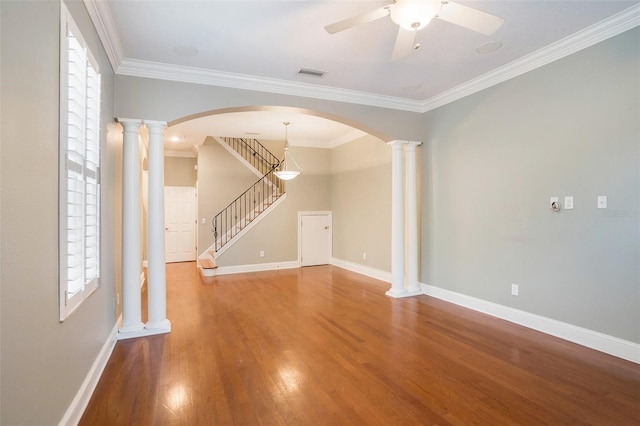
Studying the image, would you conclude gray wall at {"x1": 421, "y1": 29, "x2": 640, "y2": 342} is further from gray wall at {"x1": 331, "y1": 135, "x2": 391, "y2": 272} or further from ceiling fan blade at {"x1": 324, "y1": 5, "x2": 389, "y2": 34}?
ceiling fan blade at {"x1": 324, "y1": 5, "x2": 389, "y2": 34}

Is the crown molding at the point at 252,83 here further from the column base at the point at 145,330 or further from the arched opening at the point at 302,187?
the column base at the point at 145,330

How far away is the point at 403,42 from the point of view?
8.77 ft

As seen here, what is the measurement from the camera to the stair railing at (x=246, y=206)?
864 centimetres

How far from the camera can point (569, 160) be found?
3551mm

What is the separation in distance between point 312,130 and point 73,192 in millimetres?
5531

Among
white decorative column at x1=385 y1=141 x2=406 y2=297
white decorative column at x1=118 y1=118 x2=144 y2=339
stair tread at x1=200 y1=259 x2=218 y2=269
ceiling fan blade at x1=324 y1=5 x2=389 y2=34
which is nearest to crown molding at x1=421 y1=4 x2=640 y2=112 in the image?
white decorative column at x1=385 y1=141 x2=406 y2=297

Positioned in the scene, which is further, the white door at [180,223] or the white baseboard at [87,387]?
the white door at [180,223]

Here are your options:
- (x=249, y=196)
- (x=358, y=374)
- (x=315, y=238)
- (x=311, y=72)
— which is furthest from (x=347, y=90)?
(x=249, y=196)

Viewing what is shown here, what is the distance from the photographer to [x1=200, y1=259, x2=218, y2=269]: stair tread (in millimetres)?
7252

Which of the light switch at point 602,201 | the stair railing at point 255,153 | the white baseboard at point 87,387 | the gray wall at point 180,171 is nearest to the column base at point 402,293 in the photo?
the light switch at point 602,201

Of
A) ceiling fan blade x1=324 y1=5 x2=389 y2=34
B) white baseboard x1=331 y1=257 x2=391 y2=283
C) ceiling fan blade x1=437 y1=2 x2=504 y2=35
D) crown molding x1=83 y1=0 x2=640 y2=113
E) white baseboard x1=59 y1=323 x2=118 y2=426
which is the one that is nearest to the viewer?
white baseboard x1=59 y1=323 x2=118 y2=426

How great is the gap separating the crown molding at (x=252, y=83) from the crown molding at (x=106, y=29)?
240 mm

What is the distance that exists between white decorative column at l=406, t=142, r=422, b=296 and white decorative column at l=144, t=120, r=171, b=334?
146 inches

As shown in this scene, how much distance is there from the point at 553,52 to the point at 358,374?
3.95 meters
